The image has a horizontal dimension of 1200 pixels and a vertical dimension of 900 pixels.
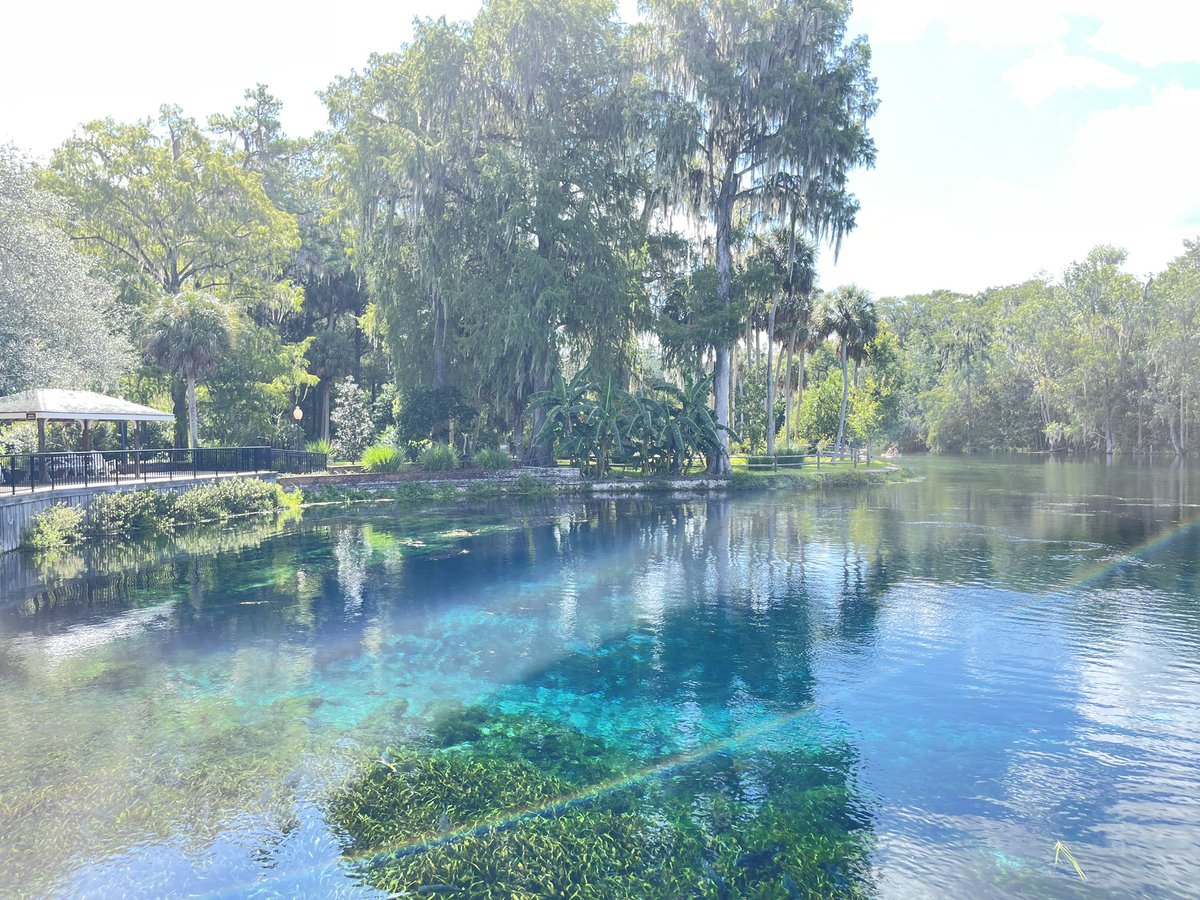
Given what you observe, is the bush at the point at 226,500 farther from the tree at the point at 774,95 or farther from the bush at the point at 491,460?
the tree at the point at 774,95

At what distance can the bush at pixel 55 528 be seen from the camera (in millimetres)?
19688

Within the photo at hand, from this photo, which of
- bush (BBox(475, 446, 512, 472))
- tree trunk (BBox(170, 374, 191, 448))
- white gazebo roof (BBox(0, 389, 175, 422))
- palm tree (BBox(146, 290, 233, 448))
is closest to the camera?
white gazebo roof (BBox(0, 389, 175, 422))

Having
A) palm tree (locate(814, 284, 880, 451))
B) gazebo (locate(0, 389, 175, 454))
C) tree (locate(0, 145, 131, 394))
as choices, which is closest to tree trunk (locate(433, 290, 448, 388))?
tree (locate(0, 145, 131, 394))

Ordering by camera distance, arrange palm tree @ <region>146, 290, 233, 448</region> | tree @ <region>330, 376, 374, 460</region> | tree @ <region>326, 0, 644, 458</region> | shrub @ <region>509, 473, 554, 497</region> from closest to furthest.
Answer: palm tree @ <region>146, 290, 233, 448</region>, shrub @ <region>509, 473, 554, 497</region>, tree @ <region>326, 0, 644, 458</region>, tree @ <region>330, 376, 374, 460</region>

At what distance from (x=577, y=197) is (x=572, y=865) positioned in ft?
114

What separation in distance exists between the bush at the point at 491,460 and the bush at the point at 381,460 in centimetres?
351

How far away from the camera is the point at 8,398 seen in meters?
20.5

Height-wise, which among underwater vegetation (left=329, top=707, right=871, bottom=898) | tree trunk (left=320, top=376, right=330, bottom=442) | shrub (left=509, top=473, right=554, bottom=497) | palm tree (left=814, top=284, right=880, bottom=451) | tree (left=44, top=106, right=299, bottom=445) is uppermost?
tree (left=44, top=106, right=299, bottom=445)

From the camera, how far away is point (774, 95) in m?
32.8

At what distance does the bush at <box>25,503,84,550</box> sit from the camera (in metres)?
19.7

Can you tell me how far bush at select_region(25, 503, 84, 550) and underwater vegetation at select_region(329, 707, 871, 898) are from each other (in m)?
17.0

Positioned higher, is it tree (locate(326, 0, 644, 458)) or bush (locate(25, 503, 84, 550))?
tree (locate(326, 0, 644, 458))

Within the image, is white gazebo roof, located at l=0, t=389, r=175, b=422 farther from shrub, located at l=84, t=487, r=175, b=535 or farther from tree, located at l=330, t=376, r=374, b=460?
tree, located at l=330, t=376, r=374, b=460

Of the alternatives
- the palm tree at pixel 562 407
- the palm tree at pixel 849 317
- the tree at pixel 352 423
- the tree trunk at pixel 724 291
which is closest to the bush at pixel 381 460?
the tree at pixel 352 423
